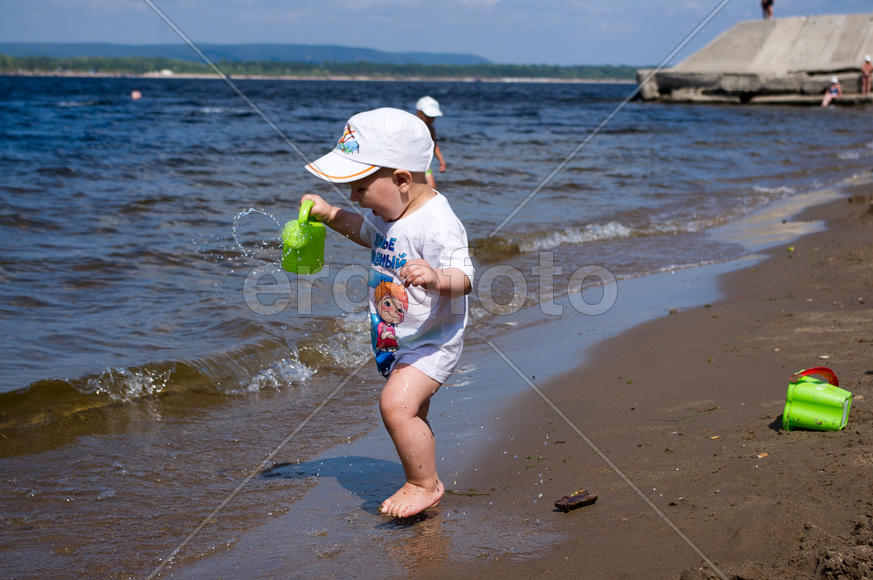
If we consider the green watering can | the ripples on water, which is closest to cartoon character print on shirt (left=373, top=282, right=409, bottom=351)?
the ripples on water

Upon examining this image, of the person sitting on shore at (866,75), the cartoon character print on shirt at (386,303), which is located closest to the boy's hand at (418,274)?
the cartoon character print on shirt at (386,303)

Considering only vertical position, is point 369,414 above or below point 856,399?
below

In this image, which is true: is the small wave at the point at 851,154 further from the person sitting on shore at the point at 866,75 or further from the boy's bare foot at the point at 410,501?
the person sitting on shore at the point at 866,75

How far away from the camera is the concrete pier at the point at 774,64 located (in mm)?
38844

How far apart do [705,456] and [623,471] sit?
0.32 metres

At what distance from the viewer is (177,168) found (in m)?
13.2

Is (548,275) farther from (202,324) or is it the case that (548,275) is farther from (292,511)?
(292,511)

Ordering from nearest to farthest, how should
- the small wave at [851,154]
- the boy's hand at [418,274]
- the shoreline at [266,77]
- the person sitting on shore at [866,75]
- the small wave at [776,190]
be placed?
the boy's hand at [418,274], the small wave at [776,190], the small wave at [851,154], the person sitting on shore at [866,75], the shoreline at [266,77]

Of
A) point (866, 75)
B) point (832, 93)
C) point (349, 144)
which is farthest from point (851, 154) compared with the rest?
point (866, 75)

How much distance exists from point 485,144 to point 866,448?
1728 centimetres

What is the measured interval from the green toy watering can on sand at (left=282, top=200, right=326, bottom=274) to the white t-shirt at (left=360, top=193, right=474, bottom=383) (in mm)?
345

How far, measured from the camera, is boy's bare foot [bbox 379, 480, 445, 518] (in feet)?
9.61

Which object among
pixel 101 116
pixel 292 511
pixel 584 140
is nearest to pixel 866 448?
pixel 292 511

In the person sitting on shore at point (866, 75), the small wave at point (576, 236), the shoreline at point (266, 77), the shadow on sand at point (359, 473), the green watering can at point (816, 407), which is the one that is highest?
the shoreline at point (266, 77)
